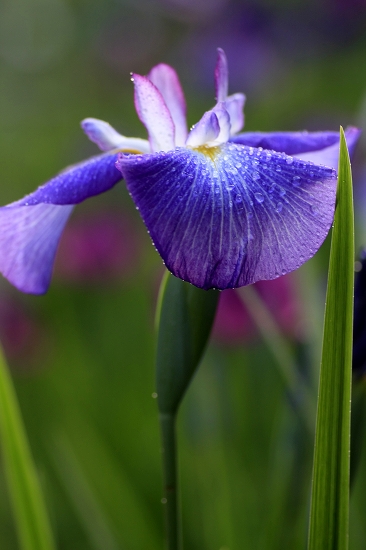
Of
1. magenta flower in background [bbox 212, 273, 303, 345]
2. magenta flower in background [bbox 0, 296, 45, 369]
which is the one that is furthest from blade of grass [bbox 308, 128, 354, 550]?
magenta flower in background [bbox 0, 296, 45, 369]

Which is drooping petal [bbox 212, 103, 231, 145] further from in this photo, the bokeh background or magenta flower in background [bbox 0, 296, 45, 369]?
magenta flower in background [bbox 0, 296, 45, 369]

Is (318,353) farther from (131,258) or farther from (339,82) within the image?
(339,82)

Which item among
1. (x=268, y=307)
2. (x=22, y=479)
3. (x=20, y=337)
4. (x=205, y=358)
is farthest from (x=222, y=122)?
(x=20, y=337)

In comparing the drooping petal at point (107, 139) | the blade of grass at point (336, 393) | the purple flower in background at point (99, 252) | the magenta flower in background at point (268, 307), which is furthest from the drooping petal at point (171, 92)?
the purple flower in background at point (99, 252)

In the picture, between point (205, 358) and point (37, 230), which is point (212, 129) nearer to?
point (37, 230)

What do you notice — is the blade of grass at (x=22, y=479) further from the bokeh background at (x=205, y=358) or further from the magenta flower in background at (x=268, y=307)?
the magenta flower in background at (x=268, y=307)

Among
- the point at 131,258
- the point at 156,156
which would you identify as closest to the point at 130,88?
the point at 131,258
